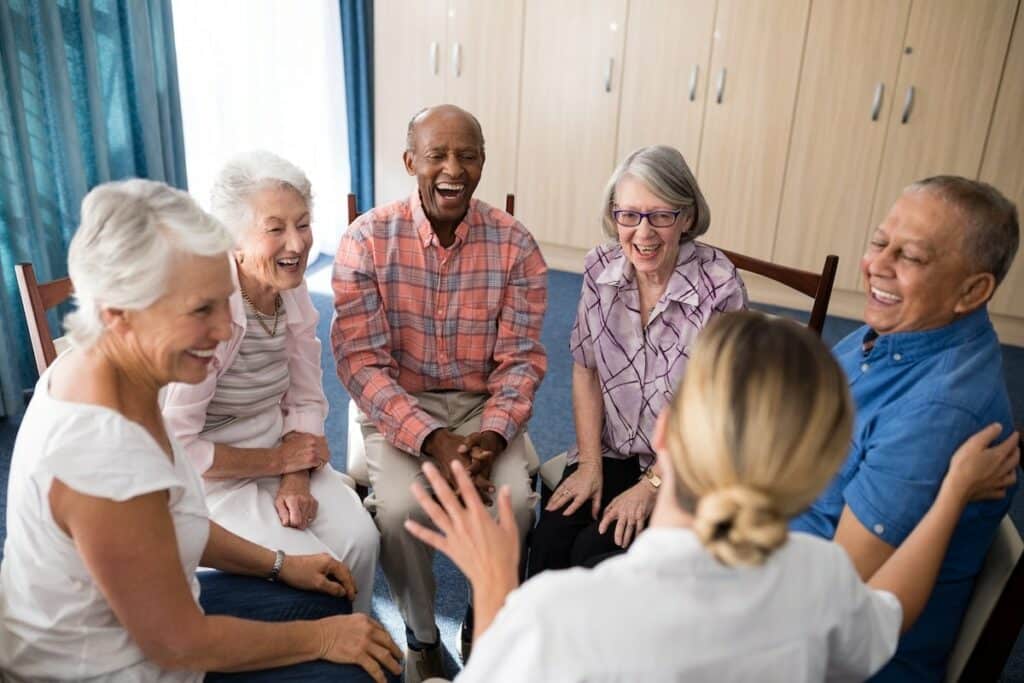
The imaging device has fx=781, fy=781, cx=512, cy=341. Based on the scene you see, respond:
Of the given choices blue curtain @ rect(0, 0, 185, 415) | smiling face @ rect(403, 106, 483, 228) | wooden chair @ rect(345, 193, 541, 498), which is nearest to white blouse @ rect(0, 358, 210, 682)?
wooden chair @ rect(345, 193, 541, 498)

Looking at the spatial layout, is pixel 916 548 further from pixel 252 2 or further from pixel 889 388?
pixel 252 2

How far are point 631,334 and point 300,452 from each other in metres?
0.81

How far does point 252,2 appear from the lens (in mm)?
3742

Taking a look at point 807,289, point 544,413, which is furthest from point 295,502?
point 544,413

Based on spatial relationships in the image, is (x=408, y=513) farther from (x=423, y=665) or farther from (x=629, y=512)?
(x=629, y=512)

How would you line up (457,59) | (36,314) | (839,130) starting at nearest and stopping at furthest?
(36,314) < (839,130) < (457,59)

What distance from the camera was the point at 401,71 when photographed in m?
4.79

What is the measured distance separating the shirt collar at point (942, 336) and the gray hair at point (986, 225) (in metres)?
0.07

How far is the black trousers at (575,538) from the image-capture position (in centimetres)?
169

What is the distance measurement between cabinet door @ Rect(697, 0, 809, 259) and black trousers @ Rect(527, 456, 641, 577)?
285 centimetres

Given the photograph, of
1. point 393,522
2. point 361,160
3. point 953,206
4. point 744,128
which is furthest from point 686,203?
point 361,160

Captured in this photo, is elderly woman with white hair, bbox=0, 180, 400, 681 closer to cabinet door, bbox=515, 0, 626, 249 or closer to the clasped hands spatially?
the clasped hands

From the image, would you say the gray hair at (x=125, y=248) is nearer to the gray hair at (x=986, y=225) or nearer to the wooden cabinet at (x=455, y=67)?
the gray hair at (x=986, y=225)

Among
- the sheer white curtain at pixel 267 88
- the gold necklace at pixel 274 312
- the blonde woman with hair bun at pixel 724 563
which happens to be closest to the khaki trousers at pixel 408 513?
the gold necklace at pixel 274 312
